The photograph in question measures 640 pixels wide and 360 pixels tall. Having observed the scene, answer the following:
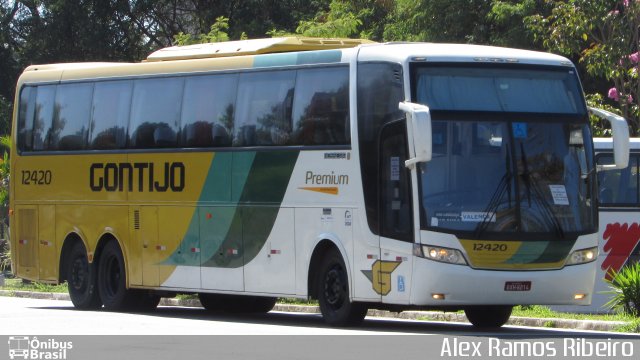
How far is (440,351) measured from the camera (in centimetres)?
→ 1365

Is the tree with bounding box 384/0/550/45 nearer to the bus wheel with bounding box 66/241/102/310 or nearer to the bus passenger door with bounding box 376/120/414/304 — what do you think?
the bus wheel with bounding box 66/241/102/310

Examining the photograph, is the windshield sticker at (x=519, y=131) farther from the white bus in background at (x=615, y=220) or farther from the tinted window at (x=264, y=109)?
the white bus in background at (x=615, y=220)

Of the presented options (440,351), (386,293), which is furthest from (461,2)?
(440,351)

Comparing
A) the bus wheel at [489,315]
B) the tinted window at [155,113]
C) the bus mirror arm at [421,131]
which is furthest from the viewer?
the tinted window at [155,113]

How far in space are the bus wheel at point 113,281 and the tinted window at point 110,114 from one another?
1.67 metres

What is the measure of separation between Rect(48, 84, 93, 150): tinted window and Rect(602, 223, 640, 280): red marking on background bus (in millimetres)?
8780

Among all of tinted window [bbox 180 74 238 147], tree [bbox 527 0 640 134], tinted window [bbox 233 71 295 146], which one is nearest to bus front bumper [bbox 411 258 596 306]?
tinted window [bbox 233 71 295 146]

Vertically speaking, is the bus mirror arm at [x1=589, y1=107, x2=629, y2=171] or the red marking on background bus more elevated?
the bus mirror arm at [x1=589, y1=107, x2=629, y2=171]

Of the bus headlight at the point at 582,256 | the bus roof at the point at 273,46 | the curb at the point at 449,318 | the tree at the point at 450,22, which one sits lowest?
the curb at the point at 449,318

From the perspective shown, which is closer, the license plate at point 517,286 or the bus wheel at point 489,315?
the license plate at point 517,286

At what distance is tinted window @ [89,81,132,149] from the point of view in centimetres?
2178

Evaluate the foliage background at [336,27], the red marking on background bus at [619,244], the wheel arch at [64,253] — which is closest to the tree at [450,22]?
the foliage background at [336,27]

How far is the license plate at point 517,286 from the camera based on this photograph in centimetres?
1641

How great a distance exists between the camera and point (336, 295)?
17.9 metres
